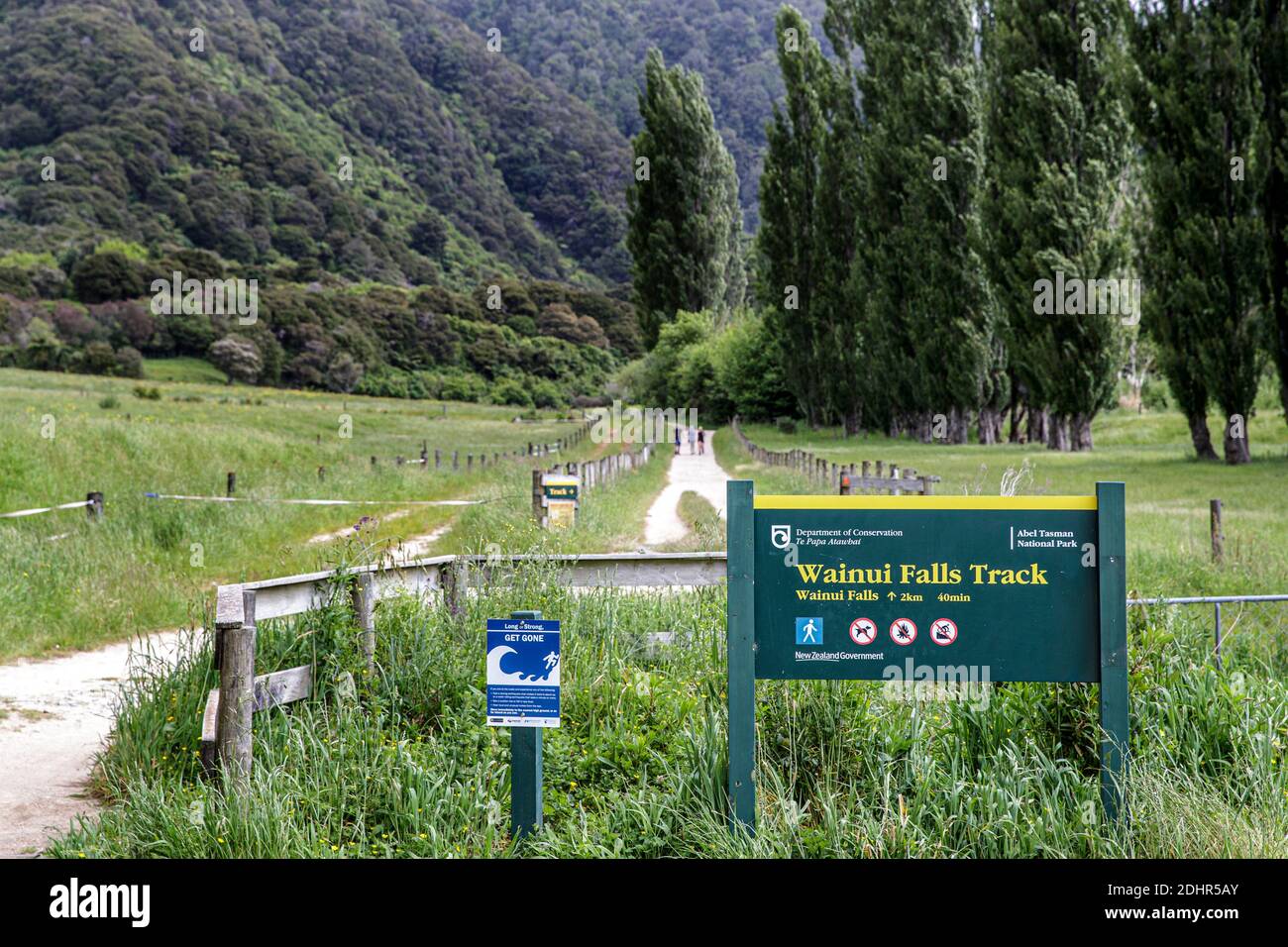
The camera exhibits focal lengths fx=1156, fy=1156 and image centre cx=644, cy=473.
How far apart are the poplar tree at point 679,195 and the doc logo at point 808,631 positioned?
64079mm

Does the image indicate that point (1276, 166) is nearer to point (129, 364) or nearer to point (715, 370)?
point (715, 370)

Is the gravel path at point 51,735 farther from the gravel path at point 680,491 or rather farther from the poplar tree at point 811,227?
the poplar tree at point 811,227

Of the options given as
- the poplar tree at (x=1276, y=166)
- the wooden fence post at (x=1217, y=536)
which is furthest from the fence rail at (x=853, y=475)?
the poplar tree at (x=1276, y=166)

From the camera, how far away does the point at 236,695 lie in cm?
525

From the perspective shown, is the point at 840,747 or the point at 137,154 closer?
the point at 840,747

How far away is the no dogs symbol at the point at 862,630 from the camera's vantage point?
466 cm

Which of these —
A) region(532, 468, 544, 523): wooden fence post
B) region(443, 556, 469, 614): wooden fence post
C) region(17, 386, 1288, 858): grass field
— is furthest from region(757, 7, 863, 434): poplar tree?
region(17, 386, 1288, 858): grass field

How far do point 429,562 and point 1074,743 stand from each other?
3731mm

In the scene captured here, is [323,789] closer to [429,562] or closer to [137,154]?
[429,562]

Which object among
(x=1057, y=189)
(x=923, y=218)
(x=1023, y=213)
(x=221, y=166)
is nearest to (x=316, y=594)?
(x=1023, y=213)

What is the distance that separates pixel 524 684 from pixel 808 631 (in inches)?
45.8

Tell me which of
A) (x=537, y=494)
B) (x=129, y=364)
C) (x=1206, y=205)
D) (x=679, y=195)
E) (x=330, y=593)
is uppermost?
(x=679, y=195)

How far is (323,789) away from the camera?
493 centimetres
